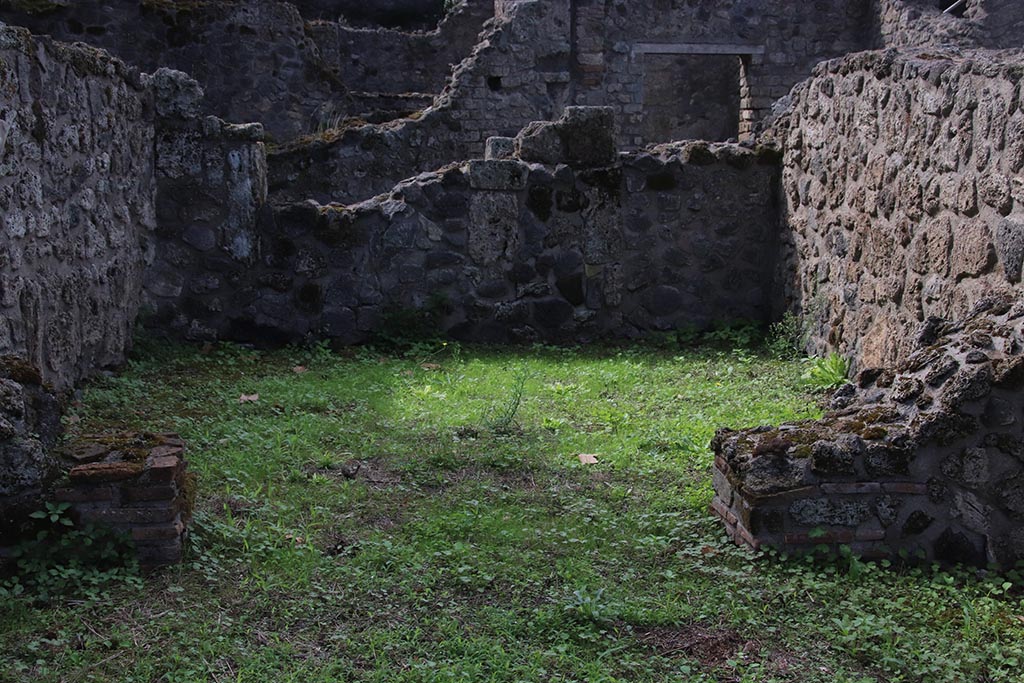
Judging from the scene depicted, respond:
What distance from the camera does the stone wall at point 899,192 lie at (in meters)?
4.37

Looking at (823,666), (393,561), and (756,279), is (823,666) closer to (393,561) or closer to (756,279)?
(393,561)

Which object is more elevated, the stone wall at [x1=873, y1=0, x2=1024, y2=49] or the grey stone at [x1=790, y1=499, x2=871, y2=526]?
the stone wall at [x1=873, y1=0, x2=1024, y2=49]

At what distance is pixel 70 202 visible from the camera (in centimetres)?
527

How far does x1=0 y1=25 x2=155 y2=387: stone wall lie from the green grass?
47cm

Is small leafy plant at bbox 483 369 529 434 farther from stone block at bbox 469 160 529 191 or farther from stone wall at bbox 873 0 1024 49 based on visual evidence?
stone wall at bbox 873 0 1024 49

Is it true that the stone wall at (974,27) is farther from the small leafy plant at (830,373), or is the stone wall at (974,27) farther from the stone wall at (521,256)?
the small leafy plant at (830,373)

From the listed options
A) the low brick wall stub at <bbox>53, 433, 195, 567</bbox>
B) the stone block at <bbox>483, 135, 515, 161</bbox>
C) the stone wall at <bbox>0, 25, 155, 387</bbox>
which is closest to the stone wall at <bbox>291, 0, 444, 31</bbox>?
the stone block at <bbox>483, 135, 515, 161</bbox>

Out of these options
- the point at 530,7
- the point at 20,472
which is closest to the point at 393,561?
the point at 20,472

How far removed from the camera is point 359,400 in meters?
5.70

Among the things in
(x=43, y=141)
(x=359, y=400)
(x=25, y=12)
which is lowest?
(x=359, y=400)

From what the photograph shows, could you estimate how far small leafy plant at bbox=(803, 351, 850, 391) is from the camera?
19.6 feet

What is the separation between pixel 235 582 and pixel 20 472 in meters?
0.75

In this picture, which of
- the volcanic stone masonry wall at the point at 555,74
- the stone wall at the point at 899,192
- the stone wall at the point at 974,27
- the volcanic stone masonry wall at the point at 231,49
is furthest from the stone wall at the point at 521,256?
the stone wall at the point at 974,27

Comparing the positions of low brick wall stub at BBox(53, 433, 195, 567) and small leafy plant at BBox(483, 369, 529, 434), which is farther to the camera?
small leafy plant at BBox(483, 369, 529, 434)
